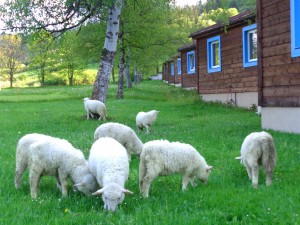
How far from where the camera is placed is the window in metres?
20.4

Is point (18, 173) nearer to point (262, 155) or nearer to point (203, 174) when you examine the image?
point (203, 174)

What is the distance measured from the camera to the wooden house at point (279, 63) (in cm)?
1168

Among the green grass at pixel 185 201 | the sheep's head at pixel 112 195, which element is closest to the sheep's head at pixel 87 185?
the green grass at pixel 185 201

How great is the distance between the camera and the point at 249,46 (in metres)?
20.6

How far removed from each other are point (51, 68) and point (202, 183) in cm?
6610

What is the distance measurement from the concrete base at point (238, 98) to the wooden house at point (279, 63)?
23.0ft

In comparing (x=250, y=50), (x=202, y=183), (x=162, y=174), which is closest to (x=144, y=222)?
(x=162, y=174)

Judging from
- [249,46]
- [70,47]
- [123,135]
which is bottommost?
[123,135]

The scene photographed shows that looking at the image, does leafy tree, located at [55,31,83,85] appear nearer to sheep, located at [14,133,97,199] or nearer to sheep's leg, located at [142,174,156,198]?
sheep, located at [14,133,97,199]

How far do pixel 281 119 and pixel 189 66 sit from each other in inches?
948

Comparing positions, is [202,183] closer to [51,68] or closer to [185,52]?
[185,52]

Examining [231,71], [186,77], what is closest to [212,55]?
[231,71]

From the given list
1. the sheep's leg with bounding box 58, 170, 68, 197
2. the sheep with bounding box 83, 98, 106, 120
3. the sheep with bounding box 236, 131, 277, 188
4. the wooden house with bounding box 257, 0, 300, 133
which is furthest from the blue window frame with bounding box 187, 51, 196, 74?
the sheep's leg with bounding box 58, 170, 68, 197

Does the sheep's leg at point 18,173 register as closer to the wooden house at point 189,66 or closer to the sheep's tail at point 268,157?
the sheep's tail at point 268,157
